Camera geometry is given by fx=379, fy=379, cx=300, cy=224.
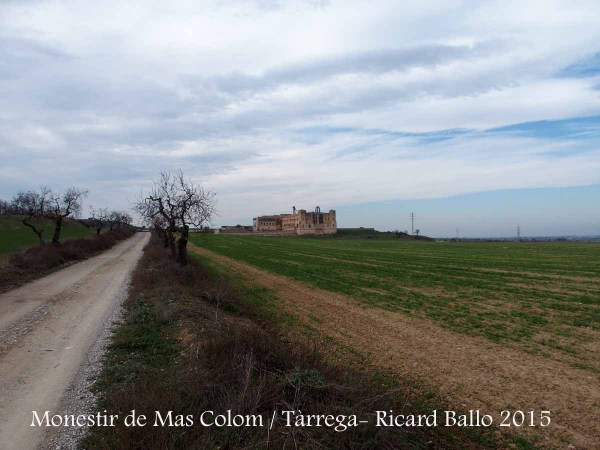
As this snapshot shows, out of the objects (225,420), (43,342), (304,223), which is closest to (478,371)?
(225,420)

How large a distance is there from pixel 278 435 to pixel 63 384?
5.02 metres

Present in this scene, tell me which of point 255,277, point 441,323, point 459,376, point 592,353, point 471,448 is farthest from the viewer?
point 255,277

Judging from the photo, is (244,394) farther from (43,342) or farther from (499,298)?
(499,298)

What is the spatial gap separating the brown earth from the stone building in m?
146

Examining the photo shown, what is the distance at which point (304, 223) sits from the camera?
6344 inches

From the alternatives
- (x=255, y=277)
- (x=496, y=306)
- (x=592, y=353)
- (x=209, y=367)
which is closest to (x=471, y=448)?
(x=209, y=367)

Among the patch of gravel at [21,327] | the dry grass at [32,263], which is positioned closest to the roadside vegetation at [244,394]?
the patch of gravel at [21,327]

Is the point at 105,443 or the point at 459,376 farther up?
the point at 105,443

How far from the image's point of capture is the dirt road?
625cm

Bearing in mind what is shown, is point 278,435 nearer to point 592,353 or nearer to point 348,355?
point 348,355

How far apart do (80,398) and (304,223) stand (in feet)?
507

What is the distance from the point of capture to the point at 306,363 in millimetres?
6832

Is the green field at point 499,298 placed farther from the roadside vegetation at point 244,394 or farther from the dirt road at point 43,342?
the dirt road at point 43,342

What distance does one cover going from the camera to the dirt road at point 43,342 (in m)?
6.25
